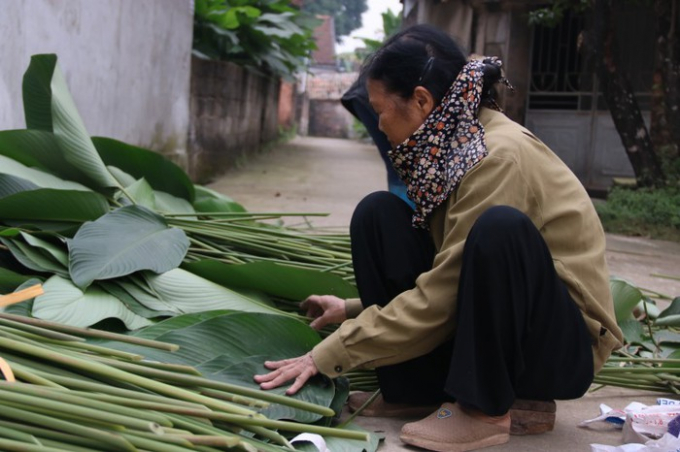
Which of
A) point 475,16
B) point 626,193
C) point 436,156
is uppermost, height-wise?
point 475,16

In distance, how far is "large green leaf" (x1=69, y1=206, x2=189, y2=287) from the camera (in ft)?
6.36

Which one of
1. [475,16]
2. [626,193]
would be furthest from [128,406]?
[475,16]

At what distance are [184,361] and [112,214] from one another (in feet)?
2.10

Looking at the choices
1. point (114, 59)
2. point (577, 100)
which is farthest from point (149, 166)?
point (577, 100)

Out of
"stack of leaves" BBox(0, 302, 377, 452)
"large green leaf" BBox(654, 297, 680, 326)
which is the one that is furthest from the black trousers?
"large green leaf" BBox(654, 297, 680, 326)

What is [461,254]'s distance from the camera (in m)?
1.59

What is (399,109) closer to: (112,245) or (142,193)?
(112,245)

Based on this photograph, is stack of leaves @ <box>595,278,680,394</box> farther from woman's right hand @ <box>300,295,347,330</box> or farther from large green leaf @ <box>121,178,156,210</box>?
large green leaf @ <box>121,178,156,210</box>

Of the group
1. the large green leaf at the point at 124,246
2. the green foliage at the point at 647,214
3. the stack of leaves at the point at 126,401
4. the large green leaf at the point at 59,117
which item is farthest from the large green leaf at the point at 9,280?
the green foliage at the point at 647,214

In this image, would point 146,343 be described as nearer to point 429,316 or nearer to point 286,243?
point 429,316

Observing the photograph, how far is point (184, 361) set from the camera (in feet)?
5.46

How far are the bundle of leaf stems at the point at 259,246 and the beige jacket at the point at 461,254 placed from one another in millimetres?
627

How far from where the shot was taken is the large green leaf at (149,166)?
2.72 metres

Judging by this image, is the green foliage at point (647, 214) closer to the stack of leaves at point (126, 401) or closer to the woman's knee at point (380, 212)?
the woman's knee at point (380, 212)
